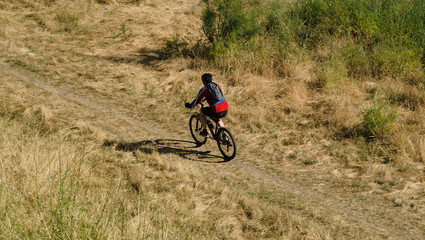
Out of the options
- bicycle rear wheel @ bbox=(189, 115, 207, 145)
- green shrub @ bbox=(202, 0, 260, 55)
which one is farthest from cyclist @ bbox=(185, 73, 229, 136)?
green shrub @ bbox=(202, 0, 260, 55)

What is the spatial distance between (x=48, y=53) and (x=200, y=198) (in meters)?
10.4

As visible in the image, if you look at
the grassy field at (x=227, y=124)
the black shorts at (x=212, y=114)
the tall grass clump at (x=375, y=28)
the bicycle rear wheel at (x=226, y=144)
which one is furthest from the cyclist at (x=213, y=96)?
the tall grass clump at (x=375, y=28)

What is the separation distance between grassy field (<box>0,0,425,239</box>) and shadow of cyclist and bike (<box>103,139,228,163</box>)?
2.0 inches

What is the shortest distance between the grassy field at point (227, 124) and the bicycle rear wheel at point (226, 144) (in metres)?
0.20

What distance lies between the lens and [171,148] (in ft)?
30.7

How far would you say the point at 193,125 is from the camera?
1033 centimetres

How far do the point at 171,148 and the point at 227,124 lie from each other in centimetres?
183

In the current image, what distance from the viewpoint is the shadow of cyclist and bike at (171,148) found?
8.98 m

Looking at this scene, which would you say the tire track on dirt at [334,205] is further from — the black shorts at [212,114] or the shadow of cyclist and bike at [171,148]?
the black shorts at [212,114]

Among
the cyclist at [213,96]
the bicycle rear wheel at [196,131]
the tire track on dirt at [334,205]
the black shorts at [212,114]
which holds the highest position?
the cyclist at [213,96]

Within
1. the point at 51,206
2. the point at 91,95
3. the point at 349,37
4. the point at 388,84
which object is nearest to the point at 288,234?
the point at 51,206

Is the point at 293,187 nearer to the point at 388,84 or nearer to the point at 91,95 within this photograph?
the point at 388,84

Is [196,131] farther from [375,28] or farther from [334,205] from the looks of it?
[375,28]

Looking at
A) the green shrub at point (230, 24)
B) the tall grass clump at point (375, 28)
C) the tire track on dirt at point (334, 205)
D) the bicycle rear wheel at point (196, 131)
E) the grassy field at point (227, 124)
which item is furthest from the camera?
the green shrub at point (230, 24)
